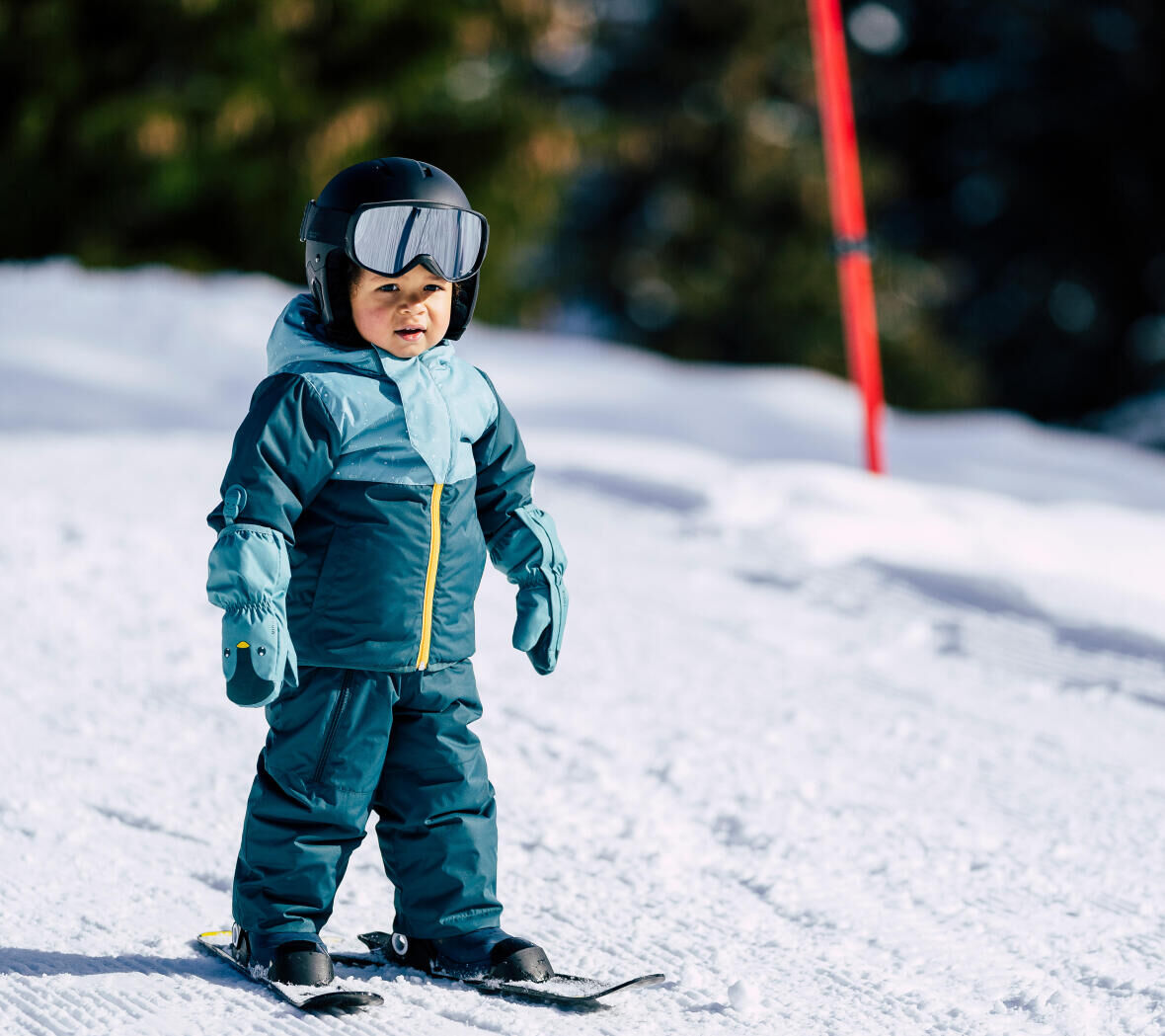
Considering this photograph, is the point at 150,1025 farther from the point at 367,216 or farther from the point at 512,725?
the point at 512,725

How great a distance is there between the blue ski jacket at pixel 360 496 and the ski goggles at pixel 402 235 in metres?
0.14

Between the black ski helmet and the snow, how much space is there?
3.77ft

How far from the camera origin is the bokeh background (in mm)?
13758

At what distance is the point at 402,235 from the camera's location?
2.48m

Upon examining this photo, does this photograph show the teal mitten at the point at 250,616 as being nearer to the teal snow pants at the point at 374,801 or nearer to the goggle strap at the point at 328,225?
the teal snow pants at the point at 374,801

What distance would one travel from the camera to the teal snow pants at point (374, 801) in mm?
2480

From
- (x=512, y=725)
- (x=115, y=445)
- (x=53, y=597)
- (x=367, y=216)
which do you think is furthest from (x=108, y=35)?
(x=367, y=216)

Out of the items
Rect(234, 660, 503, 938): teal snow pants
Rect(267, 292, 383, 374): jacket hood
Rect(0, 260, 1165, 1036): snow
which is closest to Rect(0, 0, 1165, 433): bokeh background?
Rect(0, 260, 1165, 1036): snow

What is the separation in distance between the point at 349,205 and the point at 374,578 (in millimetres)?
599

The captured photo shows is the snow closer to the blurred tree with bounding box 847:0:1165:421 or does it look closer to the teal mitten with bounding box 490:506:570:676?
the teal mitten with bounding box 490:506:570:676

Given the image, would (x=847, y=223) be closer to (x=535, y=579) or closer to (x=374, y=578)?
(x=535, y=579)

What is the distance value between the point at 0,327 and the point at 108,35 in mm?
6458

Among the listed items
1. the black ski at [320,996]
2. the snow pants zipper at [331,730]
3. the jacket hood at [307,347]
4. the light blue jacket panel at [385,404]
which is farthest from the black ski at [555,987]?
the jacket hood at [307,347]

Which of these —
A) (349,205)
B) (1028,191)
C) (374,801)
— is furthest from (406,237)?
(1028,191)
